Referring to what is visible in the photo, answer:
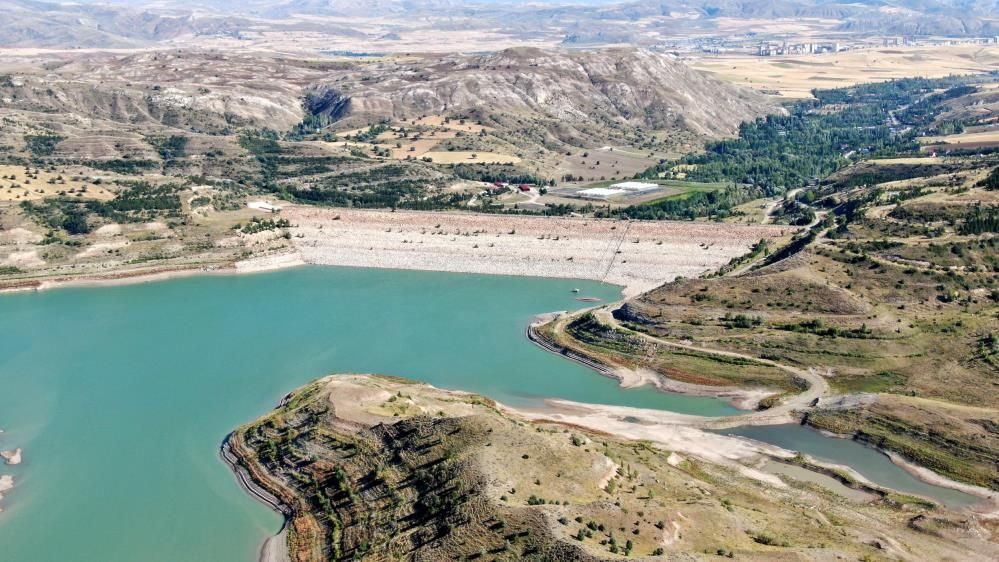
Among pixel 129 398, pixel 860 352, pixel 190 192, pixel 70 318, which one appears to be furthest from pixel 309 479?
pixel 190 192

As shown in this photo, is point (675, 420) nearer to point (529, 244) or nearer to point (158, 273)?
point (529, 244)

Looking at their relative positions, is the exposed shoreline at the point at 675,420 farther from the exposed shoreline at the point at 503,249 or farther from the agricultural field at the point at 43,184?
the agricultural field at the point at 43,184

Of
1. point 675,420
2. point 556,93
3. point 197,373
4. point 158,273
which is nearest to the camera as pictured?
point 675,420

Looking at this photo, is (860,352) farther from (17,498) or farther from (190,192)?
(190,192)

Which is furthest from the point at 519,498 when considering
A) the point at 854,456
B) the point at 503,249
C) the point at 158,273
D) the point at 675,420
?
the point at 158,273

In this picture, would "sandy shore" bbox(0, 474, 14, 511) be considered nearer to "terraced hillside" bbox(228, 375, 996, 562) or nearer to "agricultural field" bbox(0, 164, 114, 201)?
"terraced hillside" bbox(228, 375, 996, 562)

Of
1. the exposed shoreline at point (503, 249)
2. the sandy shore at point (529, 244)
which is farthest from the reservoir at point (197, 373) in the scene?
the sandy shore at point (529, 244)
